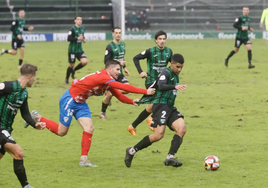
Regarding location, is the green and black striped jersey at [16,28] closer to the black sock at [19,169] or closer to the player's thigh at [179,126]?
the player's thigh at [179,126]

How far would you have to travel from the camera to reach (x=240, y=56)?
28.8 meters

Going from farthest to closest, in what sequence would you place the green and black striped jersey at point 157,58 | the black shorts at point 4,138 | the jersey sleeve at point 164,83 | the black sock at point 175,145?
the green and black striped jersey at point 157,58
the black sock at point 175,145
the jersey sleeve at point 164,83
the black shorts at point 4,138

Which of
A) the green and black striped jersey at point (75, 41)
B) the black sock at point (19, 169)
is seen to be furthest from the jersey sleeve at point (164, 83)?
the green and black striped jersey at point (75, 41)

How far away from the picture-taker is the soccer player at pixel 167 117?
28.7 feet

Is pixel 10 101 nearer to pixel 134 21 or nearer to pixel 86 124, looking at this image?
pixel 86 124

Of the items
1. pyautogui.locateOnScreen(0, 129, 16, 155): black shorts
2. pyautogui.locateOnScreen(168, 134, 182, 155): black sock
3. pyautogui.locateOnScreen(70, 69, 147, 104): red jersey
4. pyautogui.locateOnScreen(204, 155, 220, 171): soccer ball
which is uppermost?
pyautogui.locateOnScreen(70, 69, 147, 104): red jersey

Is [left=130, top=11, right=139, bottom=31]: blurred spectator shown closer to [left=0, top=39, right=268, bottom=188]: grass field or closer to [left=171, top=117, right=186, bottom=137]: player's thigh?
[left=0, top=39, right=268, bottom=188]: grass field

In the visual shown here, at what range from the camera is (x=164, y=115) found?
8875mm

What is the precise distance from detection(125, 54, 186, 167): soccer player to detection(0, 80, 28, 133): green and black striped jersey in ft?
7.49

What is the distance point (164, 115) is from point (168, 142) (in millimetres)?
2003

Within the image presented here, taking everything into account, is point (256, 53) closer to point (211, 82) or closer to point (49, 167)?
point (211, 82)

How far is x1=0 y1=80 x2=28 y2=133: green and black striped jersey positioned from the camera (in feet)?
24.0

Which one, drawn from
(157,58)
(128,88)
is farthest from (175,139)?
(157,58)

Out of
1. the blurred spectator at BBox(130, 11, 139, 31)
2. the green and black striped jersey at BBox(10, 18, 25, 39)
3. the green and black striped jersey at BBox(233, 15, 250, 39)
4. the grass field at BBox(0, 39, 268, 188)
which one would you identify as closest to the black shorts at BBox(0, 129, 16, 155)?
the grass field at BBox(0, 39, 268, 188)
